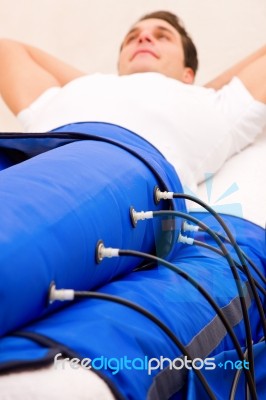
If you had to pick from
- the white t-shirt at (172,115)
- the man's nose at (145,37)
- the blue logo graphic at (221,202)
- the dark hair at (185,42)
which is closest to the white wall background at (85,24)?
the dark hair at (185,42)

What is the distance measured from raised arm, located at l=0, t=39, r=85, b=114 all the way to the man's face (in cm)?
17

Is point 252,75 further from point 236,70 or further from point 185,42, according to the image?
point 185,42

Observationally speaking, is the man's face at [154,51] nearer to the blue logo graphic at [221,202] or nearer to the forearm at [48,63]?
the forearm at [48,63]

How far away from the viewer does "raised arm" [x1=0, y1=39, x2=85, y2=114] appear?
1.64 metres

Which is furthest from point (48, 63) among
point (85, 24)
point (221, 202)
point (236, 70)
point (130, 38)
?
point (221, 202)

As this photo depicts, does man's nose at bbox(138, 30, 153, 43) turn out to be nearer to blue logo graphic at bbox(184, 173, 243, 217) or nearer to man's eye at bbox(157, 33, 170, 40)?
man's eye at bbox(157, 33, 170, 40)

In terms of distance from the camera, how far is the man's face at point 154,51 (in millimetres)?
1642

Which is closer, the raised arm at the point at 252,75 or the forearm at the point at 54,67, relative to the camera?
the raised arm at the point at 252,75

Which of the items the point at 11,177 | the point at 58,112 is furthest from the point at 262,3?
the point at 11,177

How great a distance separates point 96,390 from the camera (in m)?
0.53

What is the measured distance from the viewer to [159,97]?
1.36 metres

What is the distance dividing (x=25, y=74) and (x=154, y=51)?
0.33m

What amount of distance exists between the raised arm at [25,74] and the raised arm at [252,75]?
38cm

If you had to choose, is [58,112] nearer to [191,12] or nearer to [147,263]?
[147,263]
